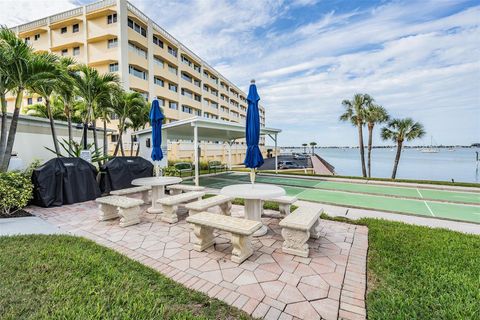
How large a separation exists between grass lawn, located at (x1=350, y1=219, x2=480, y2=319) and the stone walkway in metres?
0.21

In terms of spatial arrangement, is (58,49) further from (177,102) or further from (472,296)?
(472,296)

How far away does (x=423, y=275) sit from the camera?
293cm

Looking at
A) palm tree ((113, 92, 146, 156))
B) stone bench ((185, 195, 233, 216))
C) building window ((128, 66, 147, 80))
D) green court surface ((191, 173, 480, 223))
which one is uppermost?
building window ((128, 66, 147, 80))

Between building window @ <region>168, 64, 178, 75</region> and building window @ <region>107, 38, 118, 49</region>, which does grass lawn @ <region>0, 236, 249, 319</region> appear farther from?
building window @ <region>168, 64, 178, 75</region>

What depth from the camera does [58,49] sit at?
23.1 metres

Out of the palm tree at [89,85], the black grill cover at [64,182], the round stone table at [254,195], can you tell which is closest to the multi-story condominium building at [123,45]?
the palm tree at [89,85]

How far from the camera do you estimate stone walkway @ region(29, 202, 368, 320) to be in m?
2.41

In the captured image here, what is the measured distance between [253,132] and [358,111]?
19.5 meters

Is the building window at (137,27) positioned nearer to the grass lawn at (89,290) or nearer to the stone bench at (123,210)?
the stone bench at (123,210)

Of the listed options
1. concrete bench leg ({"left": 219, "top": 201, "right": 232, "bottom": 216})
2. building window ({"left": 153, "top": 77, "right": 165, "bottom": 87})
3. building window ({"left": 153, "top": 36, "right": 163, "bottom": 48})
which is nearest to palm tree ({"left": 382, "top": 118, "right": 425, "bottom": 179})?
concrete bench leg ({"left": 219, "top": 201, "right": 232, "bottom": 216})

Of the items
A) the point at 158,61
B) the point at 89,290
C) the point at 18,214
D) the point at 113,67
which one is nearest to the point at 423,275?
the point at 89,290

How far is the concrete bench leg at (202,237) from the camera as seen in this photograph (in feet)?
12.2

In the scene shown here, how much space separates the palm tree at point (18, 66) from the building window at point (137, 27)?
1913 centimetres

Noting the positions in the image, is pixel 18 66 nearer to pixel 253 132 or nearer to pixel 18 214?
pixel 18 214
